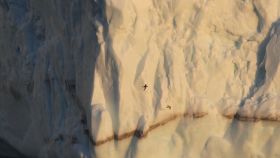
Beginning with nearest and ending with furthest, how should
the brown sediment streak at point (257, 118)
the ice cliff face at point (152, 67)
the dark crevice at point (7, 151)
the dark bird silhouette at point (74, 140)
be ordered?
the ice cliff face at point (152, 67) < the brown sediment streak at point (257, 118) < the dark bird silhouette at point (74, 140) < the dark crevice at point (7, 151)

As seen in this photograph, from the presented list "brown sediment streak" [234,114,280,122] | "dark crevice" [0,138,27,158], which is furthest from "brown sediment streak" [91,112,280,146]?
"dark crevice" [0,138,27,158]

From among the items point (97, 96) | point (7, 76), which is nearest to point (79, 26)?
point (97, 96)

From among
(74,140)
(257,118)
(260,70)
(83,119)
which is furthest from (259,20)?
(74,140)

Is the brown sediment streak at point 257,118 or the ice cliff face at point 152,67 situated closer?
the ice cliff face at point 152,67

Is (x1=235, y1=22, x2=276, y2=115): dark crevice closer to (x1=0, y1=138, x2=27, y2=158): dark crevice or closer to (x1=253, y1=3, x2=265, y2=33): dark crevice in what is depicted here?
(x1=253, y1=3, x2=265, y2=33): dark crevice

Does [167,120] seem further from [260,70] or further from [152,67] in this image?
[260,70]

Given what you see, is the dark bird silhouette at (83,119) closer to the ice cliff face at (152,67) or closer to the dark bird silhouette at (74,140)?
the ice cliff face at (152,67)

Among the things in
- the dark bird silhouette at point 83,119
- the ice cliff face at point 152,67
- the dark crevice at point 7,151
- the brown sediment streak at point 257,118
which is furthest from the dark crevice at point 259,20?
the dark crevice at point 7,151

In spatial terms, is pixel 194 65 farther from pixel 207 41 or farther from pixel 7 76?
pixel 7 76
